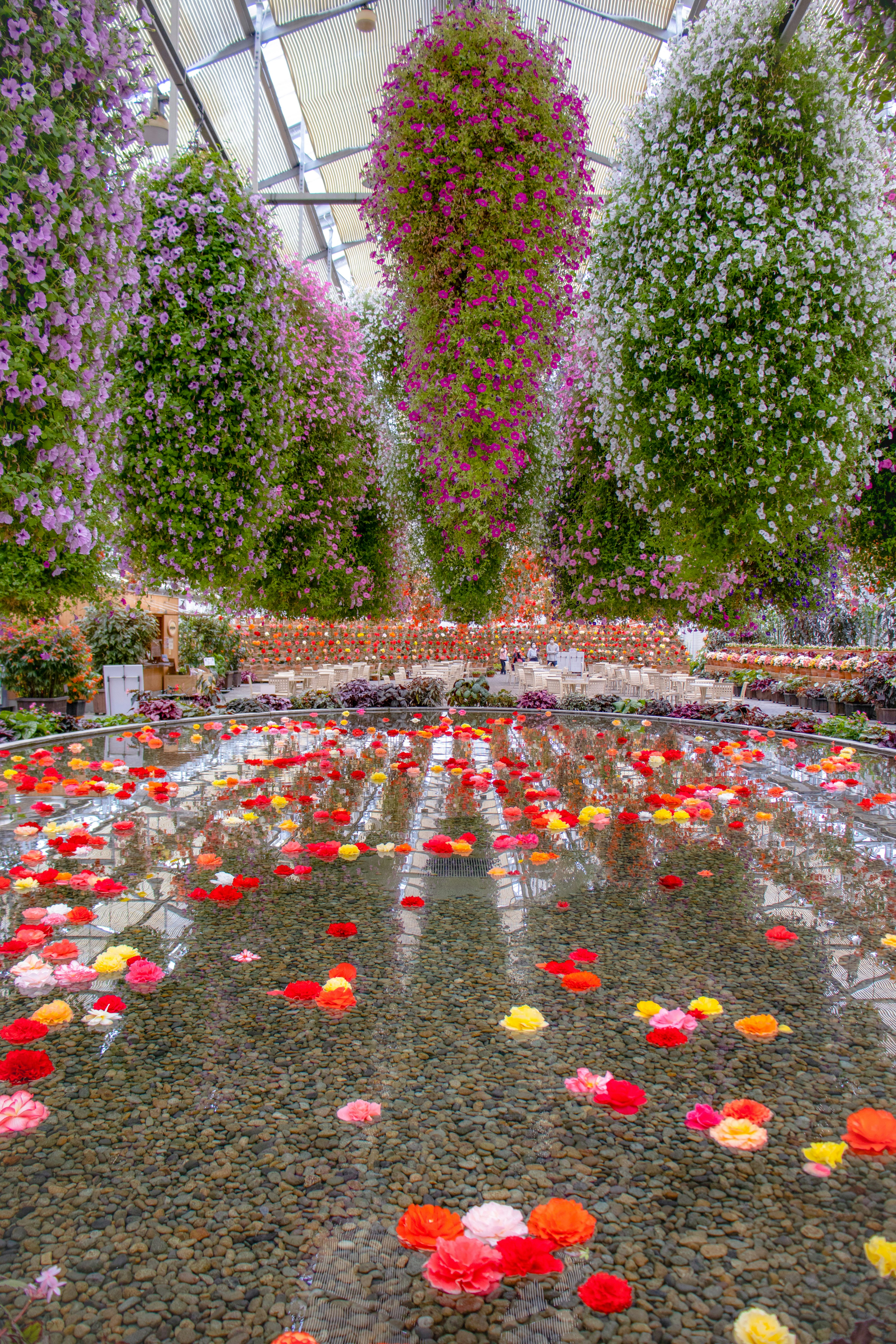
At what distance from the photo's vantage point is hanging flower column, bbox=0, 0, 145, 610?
235cm

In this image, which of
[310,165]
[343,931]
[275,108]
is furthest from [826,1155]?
[310,165]

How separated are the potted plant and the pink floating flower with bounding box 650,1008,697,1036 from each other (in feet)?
32.8

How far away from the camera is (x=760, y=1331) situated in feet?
3.98

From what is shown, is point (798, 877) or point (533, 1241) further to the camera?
point (798, 877)

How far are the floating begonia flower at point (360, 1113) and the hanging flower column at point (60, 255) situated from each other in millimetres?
1942

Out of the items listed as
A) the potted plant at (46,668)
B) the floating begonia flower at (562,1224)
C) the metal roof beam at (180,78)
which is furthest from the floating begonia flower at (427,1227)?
the potted plant at (46,668)

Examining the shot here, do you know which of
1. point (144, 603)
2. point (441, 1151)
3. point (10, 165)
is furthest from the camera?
point (144, 603)

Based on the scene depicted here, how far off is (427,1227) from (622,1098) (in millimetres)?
642

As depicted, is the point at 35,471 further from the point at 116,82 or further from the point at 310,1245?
the point at 310,1245

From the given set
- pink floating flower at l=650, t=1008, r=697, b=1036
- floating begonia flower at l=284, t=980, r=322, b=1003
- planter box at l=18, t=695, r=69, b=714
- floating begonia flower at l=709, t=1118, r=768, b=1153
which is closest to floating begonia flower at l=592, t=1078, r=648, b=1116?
floating begonia flower at l=709, t=1118, r=768, b=1153

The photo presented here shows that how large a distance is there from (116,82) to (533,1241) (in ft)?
11.1

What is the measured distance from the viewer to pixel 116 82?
2.65 m

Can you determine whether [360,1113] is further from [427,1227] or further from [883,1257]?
[883,1257]

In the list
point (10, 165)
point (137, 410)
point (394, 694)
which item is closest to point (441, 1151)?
point (10, 165)
